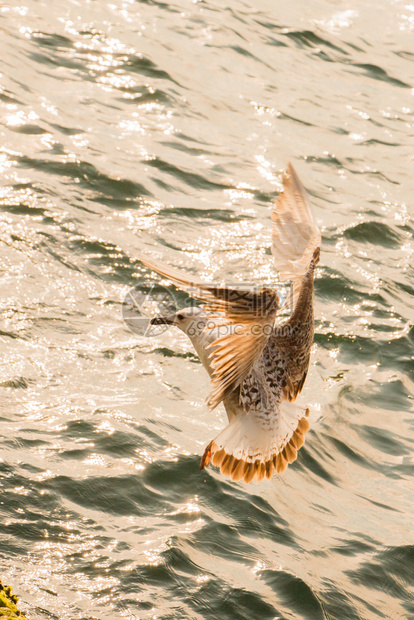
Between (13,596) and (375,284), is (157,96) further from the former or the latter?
(13,596)

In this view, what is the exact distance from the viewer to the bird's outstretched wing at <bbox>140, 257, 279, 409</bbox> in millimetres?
3678

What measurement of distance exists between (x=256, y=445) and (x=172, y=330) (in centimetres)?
232

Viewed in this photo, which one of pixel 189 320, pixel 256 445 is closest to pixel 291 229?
pixel 189 320

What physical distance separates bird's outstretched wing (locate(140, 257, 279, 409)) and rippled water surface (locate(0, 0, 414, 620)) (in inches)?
38.8

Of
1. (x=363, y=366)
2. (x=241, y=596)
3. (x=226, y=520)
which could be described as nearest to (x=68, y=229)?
(x=363, y=366)

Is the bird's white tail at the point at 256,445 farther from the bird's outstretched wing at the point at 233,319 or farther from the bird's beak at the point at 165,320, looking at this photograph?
A: the bird's beak at the point at 165,320

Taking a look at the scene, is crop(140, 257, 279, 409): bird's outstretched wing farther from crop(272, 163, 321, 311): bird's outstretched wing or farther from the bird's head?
crop(272, 163, 321, 311): bird's outstretched wing

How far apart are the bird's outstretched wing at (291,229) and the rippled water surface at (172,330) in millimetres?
1258

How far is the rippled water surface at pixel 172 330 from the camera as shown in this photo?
172 inches

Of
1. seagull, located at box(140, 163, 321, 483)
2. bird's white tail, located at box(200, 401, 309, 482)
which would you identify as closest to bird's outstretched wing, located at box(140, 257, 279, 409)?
seagull, located at box(140, 163, 321, 483)

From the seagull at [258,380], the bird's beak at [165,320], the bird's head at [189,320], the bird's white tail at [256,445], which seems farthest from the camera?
the bird's beak at [165,320]

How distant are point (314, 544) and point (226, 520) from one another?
1.83ft

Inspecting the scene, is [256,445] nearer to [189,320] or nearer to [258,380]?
[258,380]

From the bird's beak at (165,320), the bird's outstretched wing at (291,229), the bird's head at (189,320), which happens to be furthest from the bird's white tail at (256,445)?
the bird's outstretched wing at (291,229)
